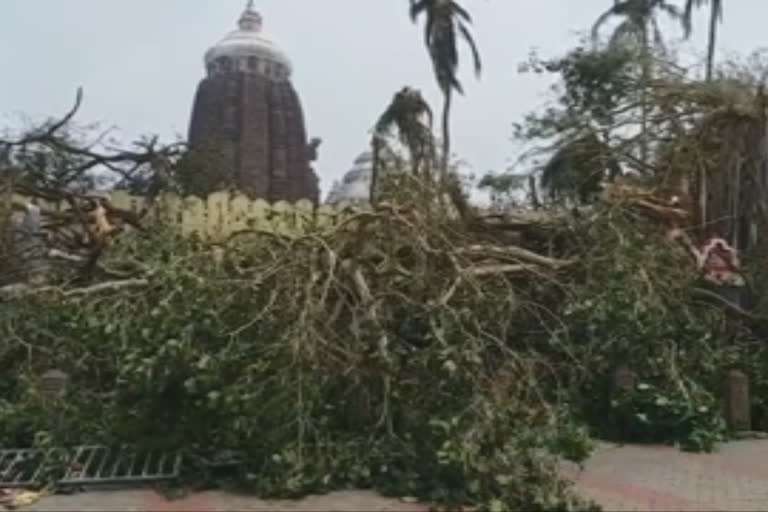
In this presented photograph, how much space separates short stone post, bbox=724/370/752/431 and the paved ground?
3.40 feet

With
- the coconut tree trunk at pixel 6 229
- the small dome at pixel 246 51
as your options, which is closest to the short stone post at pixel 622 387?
the coconut tree trunk at pixel 6 229

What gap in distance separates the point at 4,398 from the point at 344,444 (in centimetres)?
329

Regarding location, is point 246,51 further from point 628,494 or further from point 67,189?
point 628,494

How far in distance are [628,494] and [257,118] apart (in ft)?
82.0

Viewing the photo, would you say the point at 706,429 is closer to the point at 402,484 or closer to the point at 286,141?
the point at 402,484

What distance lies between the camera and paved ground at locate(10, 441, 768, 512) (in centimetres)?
562

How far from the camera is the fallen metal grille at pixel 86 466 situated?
6035 mm

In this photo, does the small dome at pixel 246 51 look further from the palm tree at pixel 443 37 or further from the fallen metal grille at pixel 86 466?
the fallen metal grille at pixel 86 466

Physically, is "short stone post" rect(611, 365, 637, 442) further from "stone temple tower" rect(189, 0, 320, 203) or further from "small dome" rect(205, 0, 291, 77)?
"small dome" rect(205, 0, 291, 77)

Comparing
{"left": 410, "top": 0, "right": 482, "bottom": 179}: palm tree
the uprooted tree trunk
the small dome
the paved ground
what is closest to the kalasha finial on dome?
the small dome

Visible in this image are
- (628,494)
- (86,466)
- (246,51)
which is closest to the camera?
(628,494)

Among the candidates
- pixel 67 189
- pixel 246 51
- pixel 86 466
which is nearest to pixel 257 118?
pixel 246 51

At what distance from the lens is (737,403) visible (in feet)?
28.8

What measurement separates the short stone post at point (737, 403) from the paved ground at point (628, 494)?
1.03 meters
